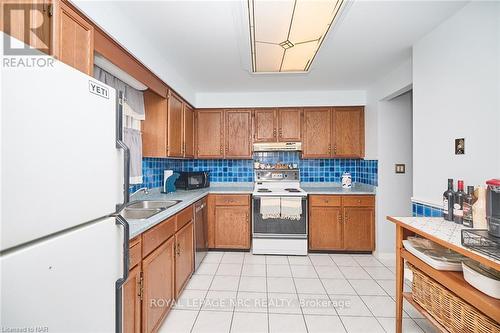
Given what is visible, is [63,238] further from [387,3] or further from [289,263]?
[289,263]

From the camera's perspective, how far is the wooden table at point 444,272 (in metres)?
1.01

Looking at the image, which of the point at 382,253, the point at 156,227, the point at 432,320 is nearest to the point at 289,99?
the point at 382,253

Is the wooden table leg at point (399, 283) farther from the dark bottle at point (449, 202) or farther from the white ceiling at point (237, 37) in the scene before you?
the white ceiling at point (237, 37)

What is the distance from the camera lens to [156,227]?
1.61 meters

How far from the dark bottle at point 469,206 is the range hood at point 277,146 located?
2.25m

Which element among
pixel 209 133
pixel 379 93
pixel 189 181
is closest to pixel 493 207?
pixel 379 93

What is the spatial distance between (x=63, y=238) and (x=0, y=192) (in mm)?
212

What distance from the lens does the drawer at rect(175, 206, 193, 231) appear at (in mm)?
2072

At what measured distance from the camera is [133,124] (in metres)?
2.38

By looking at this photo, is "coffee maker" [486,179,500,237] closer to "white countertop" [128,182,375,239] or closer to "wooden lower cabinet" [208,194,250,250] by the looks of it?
"white countertop" [128,182,375,239]

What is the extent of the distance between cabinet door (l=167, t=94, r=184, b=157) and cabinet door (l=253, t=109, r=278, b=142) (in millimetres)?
1156

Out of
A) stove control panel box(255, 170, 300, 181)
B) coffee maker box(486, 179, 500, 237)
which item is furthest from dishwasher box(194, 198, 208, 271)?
coffee maker box(486, 179, 500, 237)

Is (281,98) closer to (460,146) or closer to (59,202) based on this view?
(460,146)

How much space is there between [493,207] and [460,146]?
64 centimetres
